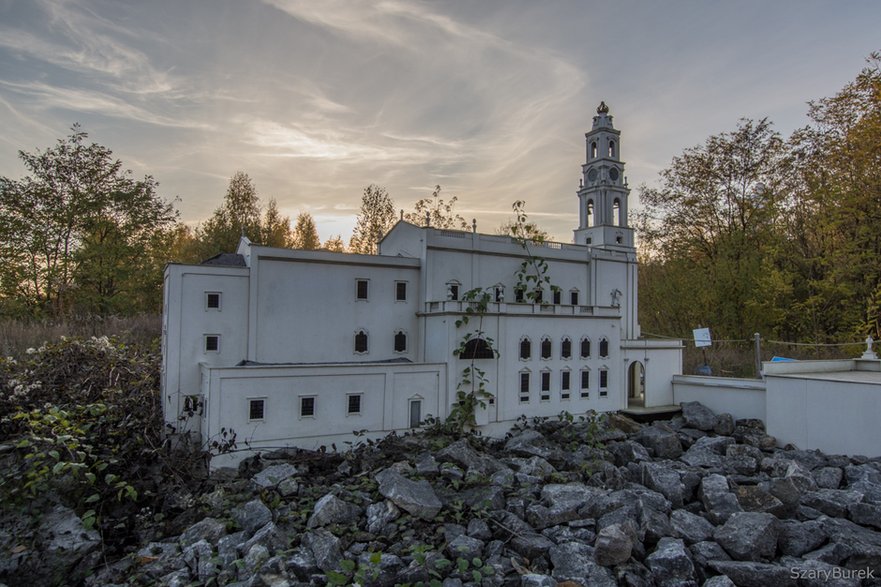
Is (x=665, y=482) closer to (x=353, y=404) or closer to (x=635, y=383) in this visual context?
(x=353, y=404)

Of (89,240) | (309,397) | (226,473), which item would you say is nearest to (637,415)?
(309,397)

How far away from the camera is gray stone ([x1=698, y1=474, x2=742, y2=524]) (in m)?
12.6

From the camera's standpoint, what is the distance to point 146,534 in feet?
41.3

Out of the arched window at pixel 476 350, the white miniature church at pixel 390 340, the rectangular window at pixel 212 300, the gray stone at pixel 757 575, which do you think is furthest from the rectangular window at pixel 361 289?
the gray stone at pixel 757 575

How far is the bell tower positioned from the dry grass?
23.6 meters

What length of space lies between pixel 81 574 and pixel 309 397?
24.0ft

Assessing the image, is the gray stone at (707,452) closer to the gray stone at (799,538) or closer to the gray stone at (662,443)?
the gray stone at (662,443)

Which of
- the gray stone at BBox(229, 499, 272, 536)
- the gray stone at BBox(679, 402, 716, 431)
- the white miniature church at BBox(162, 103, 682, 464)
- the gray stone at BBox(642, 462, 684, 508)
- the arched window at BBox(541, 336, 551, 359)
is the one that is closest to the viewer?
the gray stone at BBox(229, 499, 272, 536)

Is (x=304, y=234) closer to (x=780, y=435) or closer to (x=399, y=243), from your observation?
(x=399, y=243)

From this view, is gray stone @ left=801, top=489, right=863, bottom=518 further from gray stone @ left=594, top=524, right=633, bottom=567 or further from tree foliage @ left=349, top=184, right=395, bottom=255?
tree foliage @ left=349, top=184, right=395, bottom=255

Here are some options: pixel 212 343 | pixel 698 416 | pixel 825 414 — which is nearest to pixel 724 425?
pixel 698 416

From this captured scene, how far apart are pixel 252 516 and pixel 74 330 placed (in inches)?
736

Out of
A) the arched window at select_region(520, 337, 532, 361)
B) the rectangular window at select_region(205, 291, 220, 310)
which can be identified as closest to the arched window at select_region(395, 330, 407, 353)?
the arched window at select_region(520, 337, 532, 361)

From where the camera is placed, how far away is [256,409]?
16297 mm
